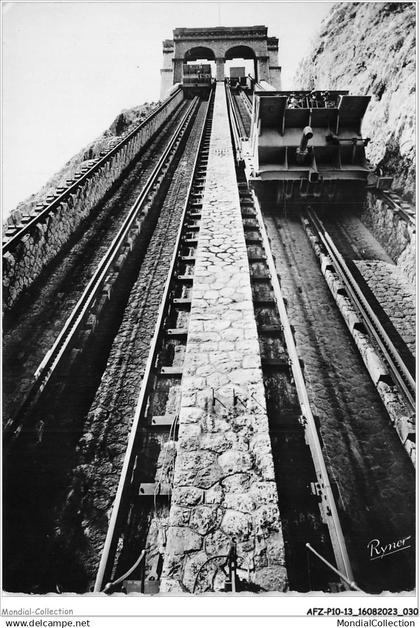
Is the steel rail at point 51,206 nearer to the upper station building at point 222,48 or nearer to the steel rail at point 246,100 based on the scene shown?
the steel rail at point 246,100

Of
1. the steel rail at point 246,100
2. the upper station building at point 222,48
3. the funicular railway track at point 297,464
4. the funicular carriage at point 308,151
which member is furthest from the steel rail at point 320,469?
the upper station building at point 222,48

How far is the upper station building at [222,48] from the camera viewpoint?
3212cm

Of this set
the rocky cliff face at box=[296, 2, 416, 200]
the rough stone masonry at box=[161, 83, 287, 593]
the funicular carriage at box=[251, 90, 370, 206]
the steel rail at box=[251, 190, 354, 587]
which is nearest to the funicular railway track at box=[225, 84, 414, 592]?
the steel rail at box=[251, 190, 354, 587]

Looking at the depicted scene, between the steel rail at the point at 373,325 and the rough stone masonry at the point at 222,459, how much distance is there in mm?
1827

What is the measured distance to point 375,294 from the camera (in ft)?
19.1

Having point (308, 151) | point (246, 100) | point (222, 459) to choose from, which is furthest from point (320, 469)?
point (246, 100)

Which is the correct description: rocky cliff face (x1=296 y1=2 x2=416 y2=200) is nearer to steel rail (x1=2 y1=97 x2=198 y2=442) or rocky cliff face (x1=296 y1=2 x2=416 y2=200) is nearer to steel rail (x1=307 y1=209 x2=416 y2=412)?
steel rail (x1=307 y1=209 x2=416 y2=412)

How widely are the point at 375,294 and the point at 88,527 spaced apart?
547 cm

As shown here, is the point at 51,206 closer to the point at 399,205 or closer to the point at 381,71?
the point at 399,205

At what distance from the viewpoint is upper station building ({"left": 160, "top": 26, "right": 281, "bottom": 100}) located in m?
32.1

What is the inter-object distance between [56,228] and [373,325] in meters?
6.35
